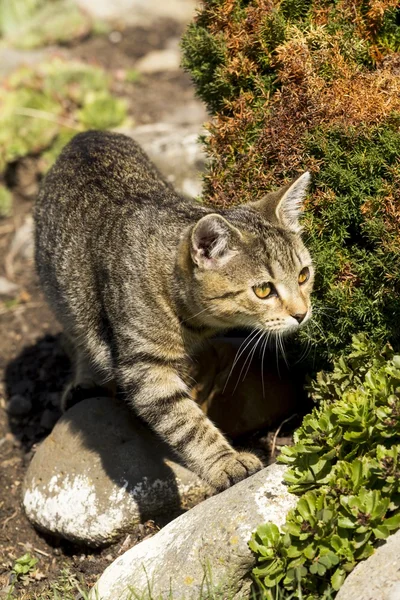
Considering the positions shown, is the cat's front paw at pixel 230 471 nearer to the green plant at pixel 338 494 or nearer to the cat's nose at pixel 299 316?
the green plant at pixel 338 494

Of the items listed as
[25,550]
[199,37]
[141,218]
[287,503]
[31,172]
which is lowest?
[31,172]

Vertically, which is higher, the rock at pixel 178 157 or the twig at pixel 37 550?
the rock at pixel 178 157

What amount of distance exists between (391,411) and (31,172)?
6722 millimetres

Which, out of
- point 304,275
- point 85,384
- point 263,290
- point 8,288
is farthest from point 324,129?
point 8,288

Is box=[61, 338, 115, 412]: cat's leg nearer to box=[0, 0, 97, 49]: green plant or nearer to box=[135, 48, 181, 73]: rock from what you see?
box=[135, 48, 181, 73]: rock

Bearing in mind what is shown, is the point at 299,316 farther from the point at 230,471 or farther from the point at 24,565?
the point at 24,565

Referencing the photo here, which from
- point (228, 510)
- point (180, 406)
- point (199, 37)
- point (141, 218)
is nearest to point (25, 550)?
point (180, 406)

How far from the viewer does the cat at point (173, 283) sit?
12.9 ft

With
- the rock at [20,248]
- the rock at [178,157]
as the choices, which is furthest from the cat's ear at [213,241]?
the rock at [20,248]

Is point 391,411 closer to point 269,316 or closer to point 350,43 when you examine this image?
point 269,316

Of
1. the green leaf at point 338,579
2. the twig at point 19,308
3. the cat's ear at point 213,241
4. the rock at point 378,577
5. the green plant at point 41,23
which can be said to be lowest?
the twig at point 19,308

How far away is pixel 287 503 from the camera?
135 inches

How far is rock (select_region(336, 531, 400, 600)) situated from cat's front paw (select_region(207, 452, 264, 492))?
1.05 metres

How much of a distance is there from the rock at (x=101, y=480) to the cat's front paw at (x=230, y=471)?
0.53 metres
